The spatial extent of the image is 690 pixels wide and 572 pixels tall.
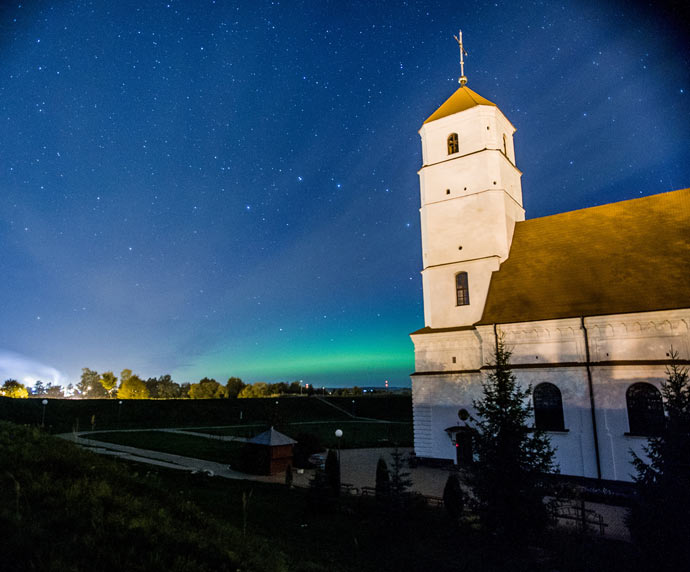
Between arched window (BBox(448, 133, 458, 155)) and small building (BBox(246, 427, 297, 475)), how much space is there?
21555 millimetres

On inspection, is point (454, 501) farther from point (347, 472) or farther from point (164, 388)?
point (164, 388)

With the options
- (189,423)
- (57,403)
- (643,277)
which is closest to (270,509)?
(643,277)

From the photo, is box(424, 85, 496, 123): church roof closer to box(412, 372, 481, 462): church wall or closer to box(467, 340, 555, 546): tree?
box(412, 372, 481, 462): church wall

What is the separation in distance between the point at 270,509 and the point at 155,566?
10.8 m

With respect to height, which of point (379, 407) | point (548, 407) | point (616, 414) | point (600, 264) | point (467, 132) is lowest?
point (379, 407)

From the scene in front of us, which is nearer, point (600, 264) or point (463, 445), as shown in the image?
point (600, 264)

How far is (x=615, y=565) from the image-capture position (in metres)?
10.4

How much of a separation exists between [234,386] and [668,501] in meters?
81.7

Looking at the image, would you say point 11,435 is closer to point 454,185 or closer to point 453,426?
point 453,426

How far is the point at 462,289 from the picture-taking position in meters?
27.2

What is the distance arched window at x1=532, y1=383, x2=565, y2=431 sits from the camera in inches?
847

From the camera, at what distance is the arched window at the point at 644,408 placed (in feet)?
62.3

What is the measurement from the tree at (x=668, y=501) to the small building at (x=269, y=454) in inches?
689

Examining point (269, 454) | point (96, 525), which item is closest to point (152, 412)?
point (269, 454)
